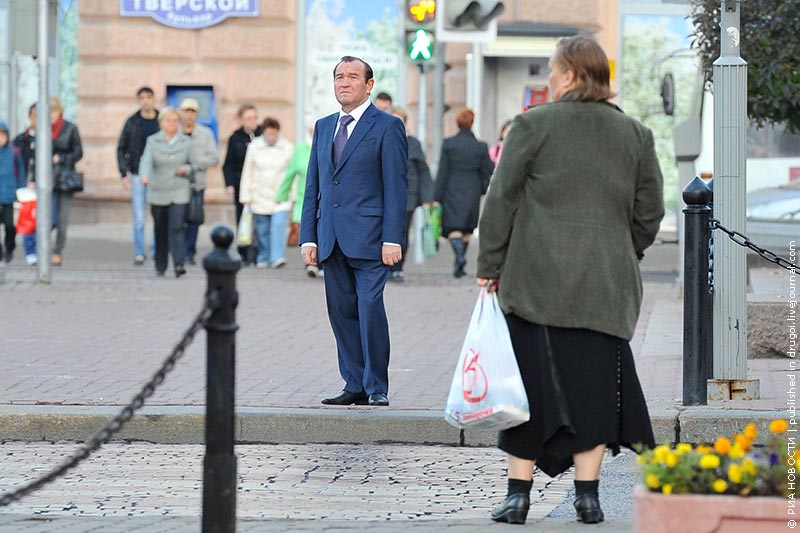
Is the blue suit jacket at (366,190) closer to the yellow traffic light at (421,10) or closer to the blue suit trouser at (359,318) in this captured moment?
the blue suit trouser at (359,318)

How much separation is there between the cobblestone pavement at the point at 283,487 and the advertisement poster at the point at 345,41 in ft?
49.2

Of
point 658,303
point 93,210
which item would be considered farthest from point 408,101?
point 658,303

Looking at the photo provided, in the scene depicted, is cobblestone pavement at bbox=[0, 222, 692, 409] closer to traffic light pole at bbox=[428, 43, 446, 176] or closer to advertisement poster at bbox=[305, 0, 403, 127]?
traffic light pole at bbox=[428, 43, 446, 176]

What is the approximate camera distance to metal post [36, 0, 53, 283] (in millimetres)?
15641

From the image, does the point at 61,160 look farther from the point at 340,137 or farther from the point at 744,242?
the point at 744,242

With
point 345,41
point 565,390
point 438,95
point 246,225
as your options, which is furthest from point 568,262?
point 345,41

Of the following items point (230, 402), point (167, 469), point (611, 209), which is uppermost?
point (611, 209)

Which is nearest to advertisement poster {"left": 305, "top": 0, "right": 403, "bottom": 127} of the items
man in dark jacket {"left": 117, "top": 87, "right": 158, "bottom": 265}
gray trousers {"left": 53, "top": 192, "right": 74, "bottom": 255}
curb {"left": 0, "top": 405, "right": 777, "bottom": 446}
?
man in dark jacket {"left": 117, "top": 87, "right": 158, "bottom": 265}

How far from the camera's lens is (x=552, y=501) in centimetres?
664

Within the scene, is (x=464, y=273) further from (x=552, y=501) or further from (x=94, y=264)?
(x=552, y=501)

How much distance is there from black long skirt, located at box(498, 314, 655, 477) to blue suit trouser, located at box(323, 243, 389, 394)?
2496 millimetres

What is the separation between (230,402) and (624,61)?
18436 mm

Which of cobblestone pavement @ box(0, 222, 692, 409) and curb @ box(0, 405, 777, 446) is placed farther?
cobblestone pavement @ box(0, 222, 692, 409)

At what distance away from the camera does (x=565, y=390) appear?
5926mm
